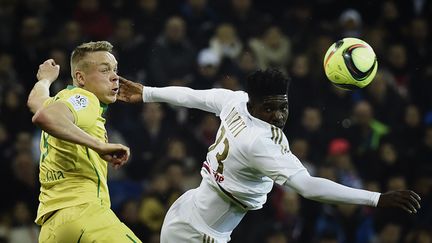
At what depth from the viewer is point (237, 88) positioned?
11.8m

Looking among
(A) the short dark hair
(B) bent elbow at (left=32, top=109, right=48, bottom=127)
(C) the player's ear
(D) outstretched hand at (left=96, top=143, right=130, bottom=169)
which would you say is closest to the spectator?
(A) the short dark hair

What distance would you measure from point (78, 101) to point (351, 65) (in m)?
2.27

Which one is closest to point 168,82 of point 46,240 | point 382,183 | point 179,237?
point 382,183

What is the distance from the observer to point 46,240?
572 centimetres

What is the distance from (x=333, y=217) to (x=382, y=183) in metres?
0.97

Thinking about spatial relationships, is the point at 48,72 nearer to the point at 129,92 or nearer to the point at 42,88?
the point at 42,88

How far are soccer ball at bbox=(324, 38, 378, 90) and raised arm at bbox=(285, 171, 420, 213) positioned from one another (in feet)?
3.82

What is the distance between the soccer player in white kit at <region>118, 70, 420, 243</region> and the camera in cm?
584

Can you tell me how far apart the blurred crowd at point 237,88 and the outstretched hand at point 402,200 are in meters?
4.52

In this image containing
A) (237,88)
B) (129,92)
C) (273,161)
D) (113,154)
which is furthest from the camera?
(237,88)

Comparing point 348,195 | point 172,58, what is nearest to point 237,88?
point 172,58

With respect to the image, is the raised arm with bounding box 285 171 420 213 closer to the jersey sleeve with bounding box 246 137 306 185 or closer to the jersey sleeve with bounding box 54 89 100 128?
the jersey sleeve with bounding box 246 137 306 185

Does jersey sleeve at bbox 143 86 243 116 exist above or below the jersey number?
above

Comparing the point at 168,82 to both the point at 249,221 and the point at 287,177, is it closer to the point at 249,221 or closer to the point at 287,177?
the point at 249,221
